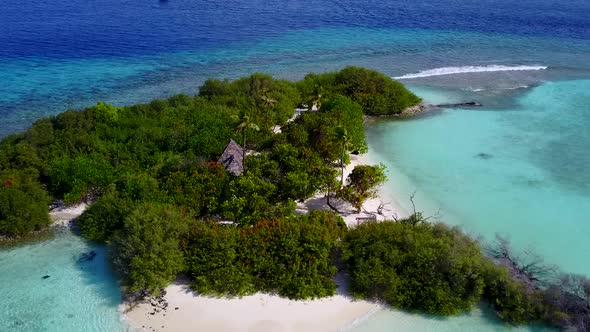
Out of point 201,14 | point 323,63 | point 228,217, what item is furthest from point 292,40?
point 228,217

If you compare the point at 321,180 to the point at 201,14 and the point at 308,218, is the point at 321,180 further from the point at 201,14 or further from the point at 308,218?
the point at 201,14

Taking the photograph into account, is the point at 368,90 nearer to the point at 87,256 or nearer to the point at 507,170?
the point at 507,170

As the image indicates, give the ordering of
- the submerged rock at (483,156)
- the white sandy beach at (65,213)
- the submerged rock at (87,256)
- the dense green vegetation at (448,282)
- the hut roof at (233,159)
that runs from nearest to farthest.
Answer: the dense green vegetation at (448,282)
the submerged rock at (87,256)
the white sandy beach at (65,213)
the hut roof at (233,159)
the submerged rock at (483,156)

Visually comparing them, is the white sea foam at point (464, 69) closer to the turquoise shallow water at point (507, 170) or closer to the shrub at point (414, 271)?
the turquoise shallow water at point (507, 170)

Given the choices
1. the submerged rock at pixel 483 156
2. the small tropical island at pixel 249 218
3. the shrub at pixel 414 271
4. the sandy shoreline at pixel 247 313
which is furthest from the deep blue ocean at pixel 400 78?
the small tropical island at pixel 249 218

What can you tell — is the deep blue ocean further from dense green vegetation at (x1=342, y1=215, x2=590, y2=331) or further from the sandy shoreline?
the sandy shoreline

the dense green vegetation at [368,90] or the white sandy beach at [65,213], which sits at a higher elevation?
the dense green vegetation at [368,90]

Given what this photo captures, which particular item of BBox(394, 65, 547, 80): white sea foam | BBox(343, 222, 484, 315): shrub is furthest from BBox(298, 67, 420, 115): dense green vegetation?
BBox(343, 222, 484, 315): shrub
